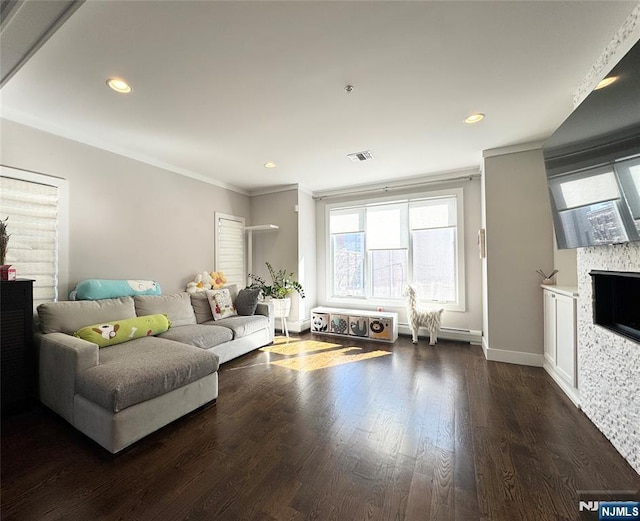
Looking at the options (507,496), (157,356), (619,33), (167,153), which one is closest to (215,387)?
(157,356)

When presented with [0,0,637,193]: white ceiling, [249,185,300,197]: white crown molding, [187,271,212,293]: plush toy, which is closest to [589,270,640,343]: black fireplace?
[0,0,637,193]: white ceiling

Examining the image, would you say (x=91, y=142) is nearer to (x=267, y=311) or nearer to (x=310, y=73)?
(x=310, y=73)

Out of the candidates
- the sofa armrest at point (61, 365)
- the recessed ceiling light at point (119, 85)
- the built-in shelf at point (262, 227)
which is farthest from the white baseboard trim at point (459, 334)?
the recessed ceiling light at point (119, 85)

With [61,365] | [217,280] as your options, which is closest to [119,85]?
[61,365]

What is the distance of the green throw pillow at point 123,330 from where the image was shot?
2.30m

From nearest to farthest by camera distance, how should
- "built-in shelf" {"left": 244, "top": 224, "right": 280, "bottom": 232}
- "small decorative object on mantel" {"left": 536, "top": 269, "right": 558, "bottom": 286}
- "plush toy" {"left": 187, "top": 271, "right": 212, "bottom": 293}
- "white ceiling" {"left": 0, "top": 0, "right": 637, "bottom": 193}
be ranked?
1. "white ceiling" {"left": 0, "top": 0, "right": 637, "bottom": 193}
2. "small decorative object on mantel" {"left": 536, "top": 269, "right": 558, "bottom": 286}
3. "plush toy" {"left": 187, "top": 271, "right": 212, "bottom": 293}
4. "built-in shelf" {"left": 244, "top": 224, "right": 280, "bottom": 232}

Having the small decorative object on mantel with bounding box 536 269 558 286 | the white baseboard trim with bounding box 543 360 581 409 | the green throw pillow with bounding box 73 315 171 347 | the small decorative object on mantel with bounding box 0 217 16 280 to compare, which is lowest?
the white baseboard trim with bounding box 543 360 581 409

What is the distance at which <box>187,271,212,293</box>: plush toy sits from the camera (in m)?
3.89

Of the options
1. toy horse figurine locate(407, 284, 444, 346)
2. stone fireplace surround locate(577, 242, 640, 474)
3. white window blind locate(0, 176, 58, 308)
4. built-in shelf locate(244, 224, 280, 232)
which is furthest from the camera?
built-in shelf locate(244, 224, 280, 232)

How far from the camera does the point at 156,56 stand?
69.7 inches

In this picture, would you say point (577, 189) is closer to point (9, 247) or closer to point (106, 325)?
point (106, 325)

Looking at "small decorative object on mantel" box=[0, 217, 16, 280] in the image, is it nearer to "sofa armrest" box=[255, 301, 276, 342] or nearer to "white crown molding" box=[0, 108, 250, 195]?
"white crown molding" box=[0, 108, 250, 195]

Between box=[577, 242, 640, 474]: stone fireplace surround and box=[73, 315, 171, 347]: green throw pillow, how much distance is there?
3.80 metres

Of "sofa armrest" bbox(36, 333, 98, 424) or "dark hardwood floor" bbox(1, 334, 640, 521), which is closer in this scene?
"dark hardwood floor" bbox(1, 334, 640, 521)
